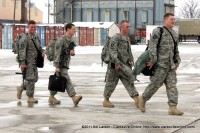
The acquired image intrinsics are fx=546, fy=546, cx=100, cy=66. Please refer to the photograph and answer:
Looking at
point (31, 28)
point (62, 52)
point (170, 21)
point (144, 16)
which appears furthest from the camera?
point (144, 16)

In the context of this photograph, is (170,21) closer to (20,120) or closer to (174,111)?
(174,111)

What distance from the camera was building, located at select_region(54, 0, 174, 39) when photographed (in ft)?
245

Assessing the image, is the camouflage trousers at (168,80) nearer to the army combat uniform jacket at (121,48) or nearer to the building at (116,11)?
the army combat uniform jacket at (121,48)

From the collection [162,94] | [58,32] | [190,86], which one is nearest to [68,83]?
[162,94]

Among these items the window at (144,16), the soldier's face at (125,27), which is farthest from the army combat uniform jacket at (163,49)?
the window at (144,16)

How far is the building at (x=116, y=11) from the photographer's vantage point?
74812 millimetres

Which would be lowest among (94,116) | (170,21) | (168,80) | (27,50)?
(94,116)

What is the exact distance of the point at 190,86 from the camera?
15.8m

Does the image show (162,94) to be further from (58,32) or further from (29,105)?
(58,32)

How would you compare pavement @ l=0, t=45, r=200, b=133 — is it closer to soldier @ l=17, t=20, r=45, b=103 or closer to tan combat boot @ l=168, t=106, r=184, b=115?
tan combat boot @ l=168, t=106, r=184, b=115

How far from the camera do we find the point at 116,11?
251ft

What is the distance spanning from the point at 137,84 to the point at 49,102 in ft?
18.0

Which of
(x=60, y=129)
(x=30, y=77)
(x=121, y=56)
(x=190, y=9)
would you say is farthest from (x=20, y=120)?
(x=190, y=9)

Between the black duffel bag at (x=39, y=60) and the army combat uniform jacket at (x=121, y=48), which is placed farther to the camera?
the black duffel bag at (x=39, y=60)
